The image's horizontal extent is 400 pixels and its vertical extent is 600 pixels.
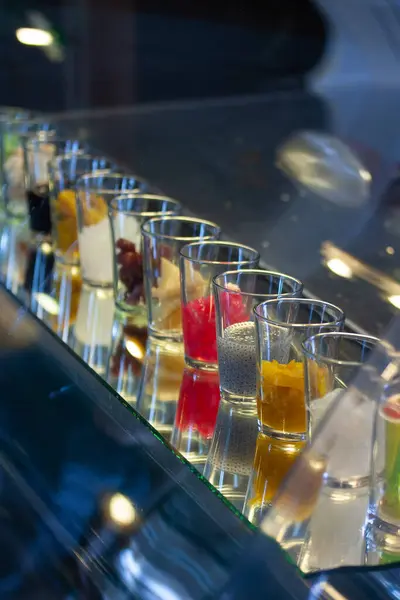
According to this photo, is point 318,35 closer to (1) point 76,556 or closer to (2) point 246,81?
(2) point 246,81

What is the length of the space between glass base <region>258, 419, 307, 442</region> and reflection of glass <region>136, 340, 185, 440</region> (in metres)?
0.08

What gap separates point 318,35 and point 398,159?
38.3 inches

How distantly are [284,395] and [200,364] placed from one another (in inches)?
7.1

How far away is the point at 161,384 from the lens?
89 cm

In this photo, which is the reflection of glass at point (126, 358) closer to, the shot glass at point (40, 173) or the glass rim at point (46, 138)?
the shot glass at point (40, 173)

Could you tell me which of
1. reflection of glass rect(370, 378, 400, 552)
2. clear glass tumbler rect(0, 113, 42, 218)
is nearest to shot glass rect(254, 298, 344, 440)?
reflection of glass rect(370, 378, 400, 552)

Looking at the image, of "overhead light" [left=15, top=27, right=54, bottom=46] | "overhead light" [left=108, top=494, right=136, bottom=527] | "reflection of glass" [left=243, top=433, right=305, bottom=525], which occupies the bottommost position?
"overhead light" [left=108, top=494, right=136, bottom=527]

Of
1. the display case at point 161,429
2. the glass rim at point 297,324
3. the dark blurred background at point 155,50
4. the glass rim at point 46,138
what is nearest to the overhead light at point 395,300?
the display case at point 161,429

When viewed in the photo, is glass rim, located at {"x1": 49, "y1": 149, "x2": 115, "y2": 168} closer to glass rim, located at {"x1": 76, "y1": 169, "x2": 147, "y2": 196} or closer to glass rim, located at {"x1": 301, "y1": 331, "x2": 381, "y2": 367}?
glass rim, located at {"x1": 76, "y1": 169, "x2": 147, "y2": 196}

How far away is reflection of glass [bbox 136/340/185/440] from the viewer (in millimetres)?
797

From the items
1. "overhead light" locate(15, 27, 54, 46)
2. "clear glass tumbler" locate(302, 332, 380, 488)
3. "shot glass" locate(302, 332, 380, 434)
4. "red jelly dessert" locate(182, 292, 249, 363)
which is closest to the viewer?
"clear glass tumbler" locate(302, 332, 380, 488)

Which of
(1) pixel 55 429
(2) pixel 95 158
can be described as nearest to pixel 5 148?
Answer: (2) pixel 95 158

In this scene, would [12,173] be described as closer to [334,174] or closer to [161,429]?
[334,174]

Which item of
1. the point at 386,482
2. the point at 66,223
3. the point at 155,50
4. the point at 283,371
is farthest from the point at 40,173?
the point at 155,50
